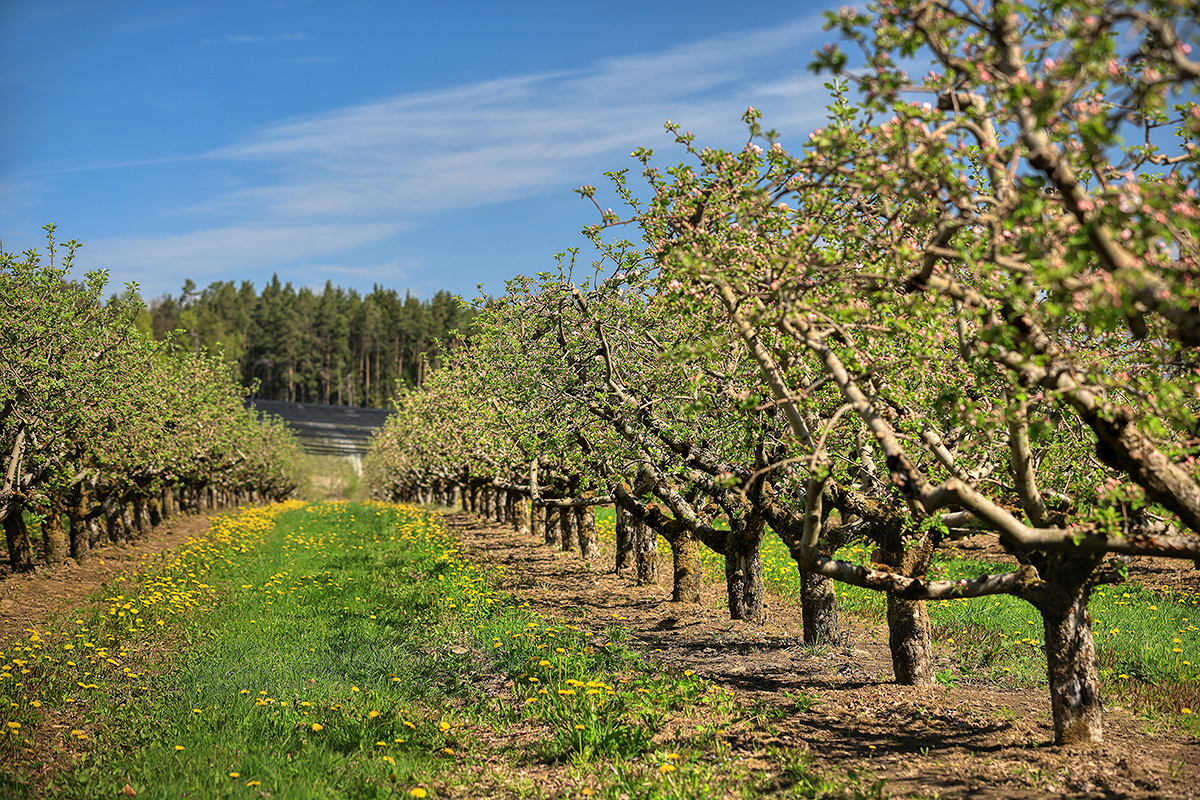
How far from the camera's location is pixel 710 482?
12.4 m

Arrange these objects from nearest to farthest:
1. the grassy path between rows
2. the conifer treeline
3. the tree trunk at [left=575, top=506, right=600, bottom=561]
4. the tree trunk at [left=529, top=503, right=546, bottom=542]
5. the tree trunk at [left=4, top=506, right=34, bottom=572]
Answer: the grassy path between rows, the tree trunk at [left=4, top=506, right=34, bottom=572], the tree trunk at [left=575, top=506, right=600, bottom=561], the tree trunk at [left=529, top=503, right=546, bottom=542], the conifer treeline

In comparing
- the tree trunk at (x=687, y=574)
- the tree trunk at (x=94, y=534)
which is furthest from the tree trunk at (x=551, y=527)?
the tree trunk at (x=94, y=534)

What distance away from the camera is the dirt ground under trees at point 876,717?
21.8 feet

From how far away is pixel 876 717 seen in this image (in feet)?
28.1

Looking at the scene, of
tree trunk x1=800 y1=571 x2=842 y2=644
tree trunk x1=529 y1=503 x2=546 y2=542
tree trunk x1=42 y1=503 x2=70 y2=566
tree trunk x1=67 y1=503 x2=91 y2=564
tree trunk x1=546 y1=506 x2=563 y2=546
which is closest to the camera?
tree trunk x1=800 y1=571 x2=842 y2=644

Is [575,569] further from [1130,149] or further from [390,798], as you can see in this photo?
[1130,149]

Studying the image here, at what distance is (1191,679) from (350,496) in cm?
9473

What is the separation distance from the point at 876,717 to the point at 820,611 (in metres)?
3.55

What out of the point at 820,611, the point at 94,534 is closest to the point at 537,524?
the point at 94,534


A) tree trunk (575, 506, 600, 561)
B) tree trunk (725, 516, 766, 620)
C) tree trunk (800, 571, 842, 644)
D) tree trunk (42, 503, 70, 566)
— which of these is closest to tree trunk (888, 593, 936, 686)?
tree trunk (800, 571, 842, 644)

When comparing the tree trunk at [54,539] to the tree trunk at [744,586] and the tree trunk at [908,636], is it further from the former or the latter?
the tree trunk at [908,636]

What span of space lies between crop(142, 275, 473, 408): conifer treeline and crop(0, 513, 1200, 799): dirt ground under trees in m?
138

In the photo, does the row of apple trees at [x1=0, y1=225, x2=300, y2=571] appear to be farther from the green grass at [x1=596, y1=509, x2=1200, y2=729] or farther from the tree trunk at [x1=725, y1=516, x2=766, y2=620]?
the green grass at [x1=596, y1=509, x2=1200, y2=729]

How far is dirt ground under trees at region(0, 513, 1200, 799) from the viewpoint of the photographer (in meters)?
6.63
